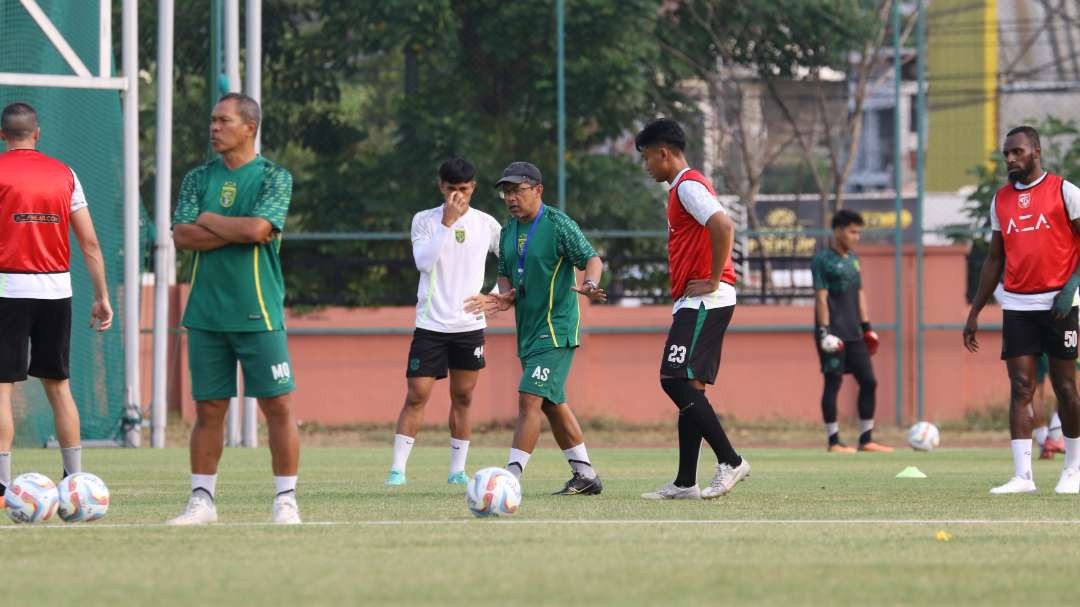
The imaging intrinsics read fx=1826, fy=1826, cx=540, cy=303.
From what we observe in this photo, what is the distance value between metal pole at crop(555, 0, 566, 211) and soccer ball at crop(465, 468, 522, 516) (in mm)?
12485

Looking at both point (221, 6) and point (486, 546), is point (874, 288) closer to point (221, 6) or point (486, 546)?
point (221, 6)

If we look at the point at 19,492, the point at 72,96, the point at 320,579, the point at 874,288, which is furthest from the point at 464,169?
the point at 874,288

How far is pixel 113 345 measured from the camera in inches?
711

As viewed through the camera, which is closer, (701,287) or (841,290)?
(701,287)

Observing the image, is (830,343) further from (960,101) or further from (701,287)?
(701,287)

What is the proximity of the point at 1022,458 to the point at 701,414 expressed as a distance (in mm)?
2056

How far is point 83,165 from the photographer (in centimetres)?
1761

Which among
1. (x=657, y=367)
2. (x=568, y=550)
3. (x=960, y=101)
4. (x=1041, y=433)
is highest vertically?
(x=960, y=101)

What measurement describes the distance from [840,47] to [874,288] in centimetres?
295

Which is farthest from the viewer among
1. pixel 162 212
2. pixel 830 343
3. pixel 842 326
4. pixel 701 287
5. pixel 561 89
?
pixel 561 89

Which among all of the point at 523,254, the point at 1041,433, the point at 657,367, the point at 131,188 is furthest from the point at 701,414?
the point at 657,367

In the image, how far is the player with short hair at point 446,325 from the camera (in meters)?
11.5

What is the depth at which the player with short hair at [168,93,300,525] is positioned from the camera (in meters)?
7.77

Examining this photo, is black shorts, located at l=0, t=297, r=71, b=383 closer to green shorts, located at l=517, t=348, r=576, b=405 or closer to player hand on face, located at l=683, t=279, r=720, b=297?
green shorts, located at l=517, t=348, r=576, b=405
